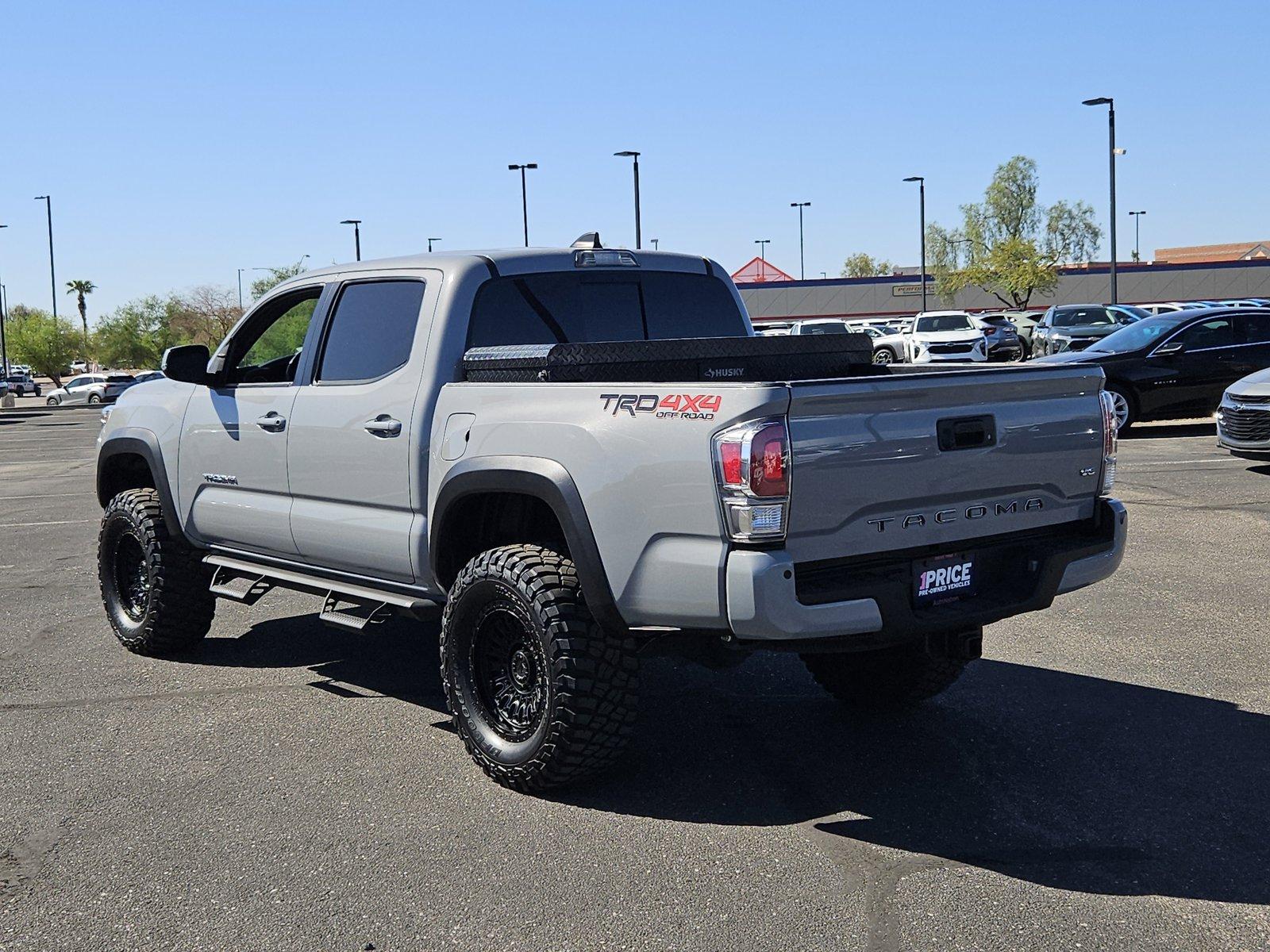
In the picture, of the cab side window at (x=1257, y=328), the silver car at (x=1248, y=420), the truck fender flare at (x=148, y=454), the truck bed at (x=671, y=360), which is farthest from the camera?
the cab side window at (x=1257, y=328)

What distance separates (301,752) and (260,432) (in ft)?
5.41

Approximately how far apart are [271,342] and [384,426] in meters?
1.62

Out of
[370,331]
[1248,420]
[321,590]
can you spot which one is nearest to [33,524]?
[321,590]

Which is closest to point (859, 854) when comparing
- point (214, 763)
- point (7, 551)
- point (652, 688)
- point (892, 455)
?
point (892, 455)

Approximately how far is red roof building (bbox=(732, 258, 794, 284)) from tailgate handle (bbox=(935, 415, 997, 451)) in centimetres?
8626

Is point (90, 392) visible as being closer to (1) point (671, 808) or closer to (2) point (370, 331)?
(2) point (370, 331)

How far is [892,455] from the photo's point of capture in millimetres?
4281

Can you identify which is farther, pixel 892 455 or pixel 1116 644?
pixel 1116 644

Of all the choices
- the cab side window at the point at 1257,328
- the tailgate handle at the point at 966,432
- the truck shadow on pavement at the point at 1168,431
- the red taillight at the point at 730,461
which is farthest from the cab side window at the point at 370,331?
the cab side window at the point at 1257,328

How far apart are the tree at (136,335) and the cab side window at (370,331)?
97.8 m

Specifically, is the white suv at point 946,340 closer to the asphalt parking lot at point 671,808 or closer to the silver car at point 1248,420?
the silver car at point 1248,420

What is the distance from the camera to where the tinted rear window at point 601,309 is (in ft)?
18.1

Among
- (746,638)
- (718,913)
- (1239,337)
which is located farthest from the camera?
(1239,337)

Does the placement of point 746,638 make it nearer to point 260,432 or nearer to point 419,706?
point 419,706
